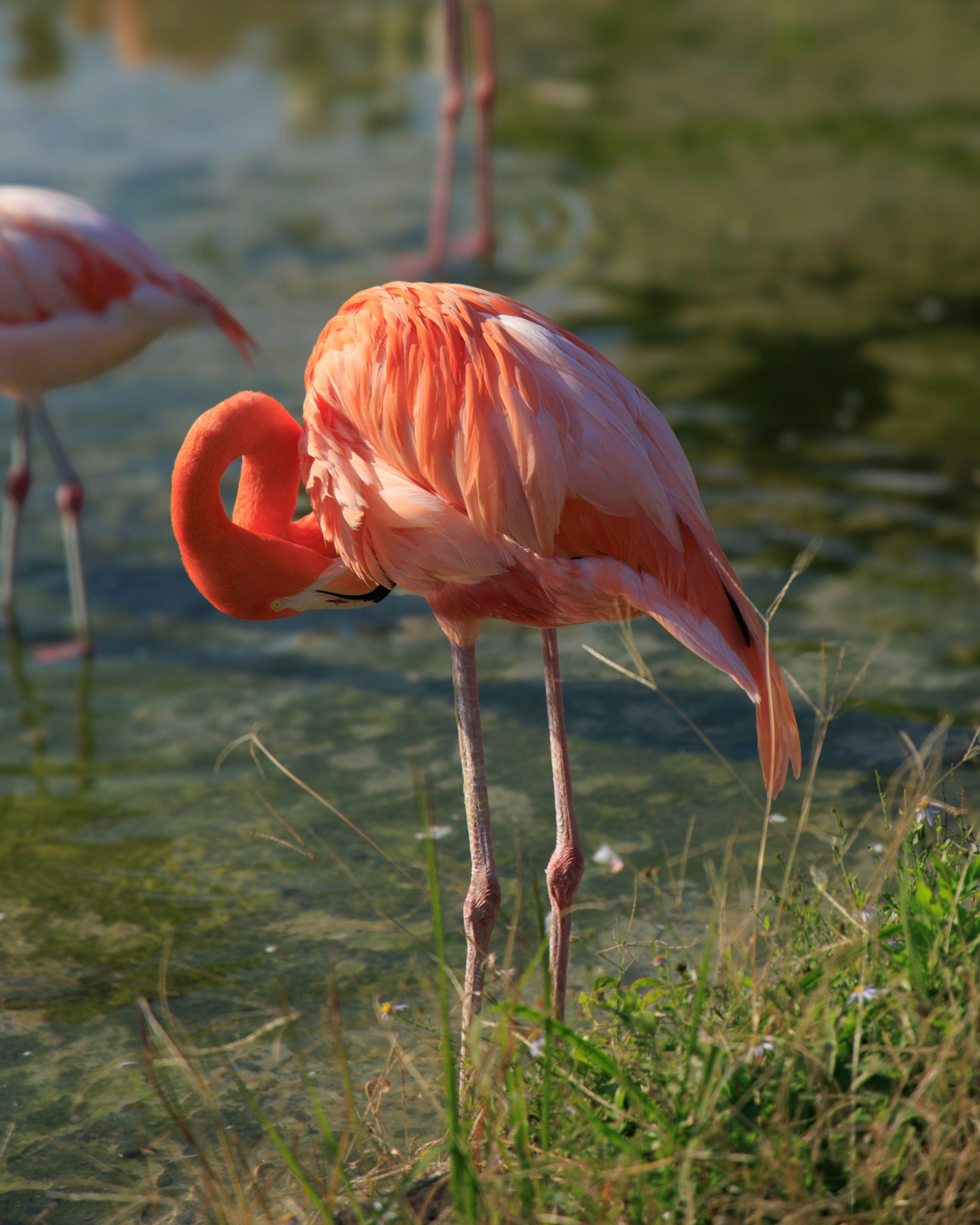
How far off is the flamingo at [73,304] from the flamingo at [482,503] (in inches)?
66.1

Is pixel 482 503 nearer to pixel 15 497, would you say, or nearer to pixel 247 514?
pixel 247 514

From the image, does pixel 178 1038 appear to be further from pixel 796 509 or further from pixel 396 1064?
pixel 796 509

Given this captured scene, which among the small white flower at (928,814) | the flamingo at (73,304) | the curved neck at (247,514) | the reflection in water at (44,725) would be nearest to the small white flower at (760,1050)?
the small white flower at (928,814)

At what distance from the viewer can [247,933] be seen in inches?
119

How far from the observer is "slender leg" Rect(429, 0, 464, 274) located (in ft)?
22.1

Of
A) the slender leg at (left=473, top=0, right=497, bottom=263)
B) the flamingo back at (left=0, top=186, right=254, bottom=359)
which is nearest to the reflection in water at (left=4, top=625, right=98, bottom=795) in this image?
the flamingo back at (left=0, top=186, right=254, bottom=359)

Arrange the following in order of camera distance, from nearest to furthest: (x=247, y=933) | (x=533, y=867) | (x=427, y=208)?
(x=533, y=867) → (x=247, y=933) → (x=427, y=208)

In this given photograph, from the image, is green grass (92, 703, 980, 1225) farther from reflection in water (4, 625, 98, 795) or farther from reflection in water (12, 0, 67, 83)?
reflection in water (12, 0, 67, 83)

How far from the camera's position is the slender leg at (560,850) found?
242 cm

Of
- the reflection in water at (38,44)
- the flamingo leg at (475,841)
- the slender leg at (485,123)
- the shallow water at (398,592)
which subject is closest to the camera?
the flamingo leg at (475,841)

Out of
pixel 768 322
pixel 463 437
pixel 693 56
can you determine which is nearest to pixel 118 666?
pixel 463 437

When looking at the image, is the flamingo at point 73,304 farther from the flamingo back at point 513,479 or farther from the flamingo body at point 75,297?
the flamingo back at point 513,479

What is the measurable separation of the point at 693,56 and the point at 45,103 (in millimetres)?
4473

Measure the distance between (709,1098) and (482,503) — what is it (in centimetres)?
96
